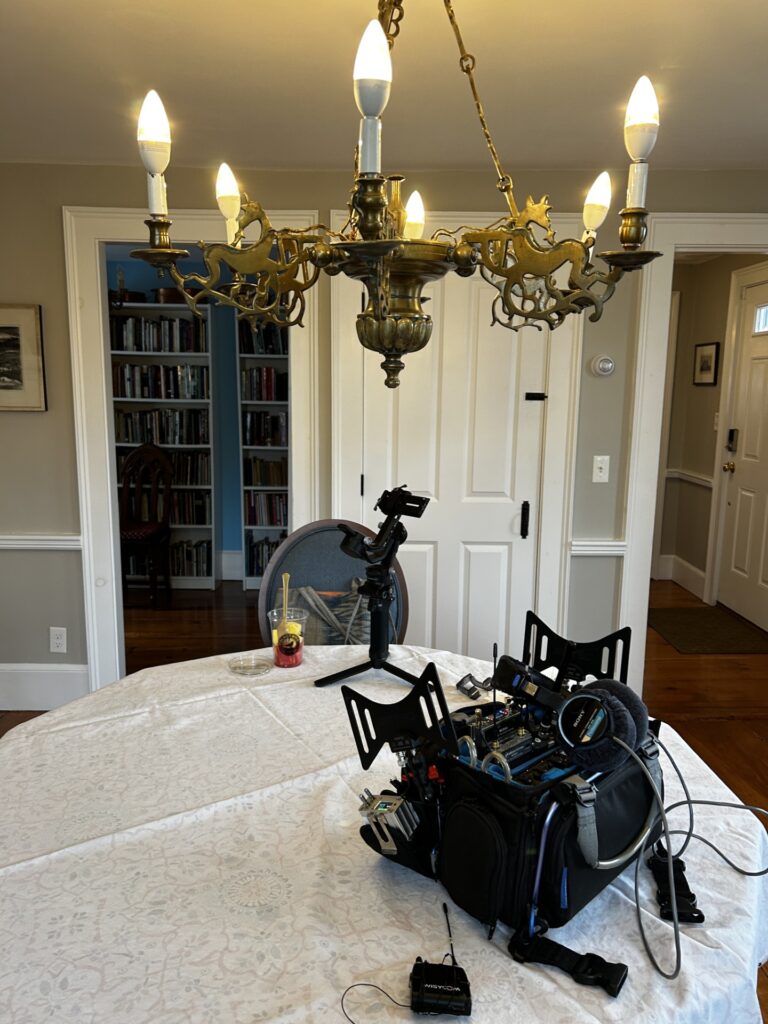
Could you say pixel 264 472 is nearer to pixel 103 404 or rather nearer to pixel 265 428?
pixel 265 428

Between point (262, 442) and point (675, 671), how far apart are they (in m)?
2.92

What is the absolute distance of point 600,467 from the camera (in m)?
3.04

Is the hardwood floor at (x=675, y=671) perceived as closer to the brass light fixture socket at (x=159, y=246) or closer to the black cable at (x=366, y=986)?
the black cable at (x=366, y=986)

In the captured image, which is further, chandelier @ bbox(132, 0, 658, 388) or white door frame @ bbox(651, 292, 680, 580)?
white door frame @ bbox(651, 292, 680, 580)

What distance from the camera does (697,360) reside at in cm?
517

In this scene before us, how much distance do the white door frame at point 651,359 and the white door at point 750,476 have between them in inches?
64.0

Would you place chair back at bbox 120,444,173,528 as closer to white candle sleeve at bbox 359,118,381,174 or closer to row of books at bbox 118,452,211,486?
row of books at bbox 118,452,211,486

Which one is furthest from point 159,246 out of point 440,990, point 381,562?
point 440,990

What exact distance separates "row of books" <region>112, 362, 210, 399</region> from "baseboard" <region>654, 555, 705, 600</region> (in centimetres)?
350

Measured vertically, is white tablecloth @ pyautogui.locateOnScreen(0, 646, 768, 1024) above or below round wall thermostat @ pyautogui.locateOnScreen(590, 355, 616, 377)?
below

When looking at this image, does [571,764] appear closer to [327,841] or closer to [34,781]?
[327,841]

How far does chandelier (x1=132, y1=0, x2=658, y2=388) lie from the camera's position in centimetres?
94


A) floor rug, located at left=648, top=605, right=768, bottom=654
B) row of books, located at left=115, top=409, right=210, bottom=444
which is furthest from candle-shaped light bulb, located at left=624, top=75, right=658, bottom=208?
row of books, located at left=115, top=409, right=210, bottom=444

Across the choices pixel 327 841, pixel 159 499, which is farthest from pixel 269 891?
pixel 159 499
